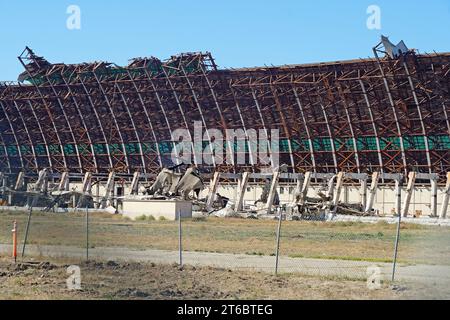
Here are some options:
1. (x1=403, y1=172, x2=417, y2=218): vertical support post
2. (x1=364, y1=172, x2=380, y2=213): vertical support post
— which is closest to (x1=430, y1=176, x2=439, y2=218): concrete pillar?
(x1=403, y1=172, x2=417, y2=218): vertical support post

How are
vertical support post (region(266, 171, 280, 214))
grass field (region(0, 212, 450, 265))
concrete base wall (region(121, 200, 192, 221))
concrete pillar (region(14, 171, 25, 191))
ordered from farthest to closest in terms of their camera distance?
vertical support post (region(266, 171, 280, 214)) → concrete pillar (region(14, 171, 25, 191)) → concrete base wall (region(121, 200, 192, 221)) → grass field (region(0, 212, 450, 265))

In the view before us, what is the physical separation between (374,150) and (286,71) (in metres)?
11.4

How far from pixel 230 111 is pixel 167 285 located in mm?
56616

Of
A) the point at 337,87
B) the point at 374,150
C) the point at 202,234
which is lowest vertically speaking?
the point at 202,234

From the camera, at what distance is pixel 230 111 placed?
237ft

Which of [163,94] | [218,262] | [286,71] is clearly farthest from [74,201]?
[218,262]

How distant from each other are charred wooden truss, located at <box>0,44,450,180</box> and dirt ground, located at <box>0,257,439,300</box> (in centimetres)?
4313

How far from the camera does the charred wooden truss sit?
207 feet

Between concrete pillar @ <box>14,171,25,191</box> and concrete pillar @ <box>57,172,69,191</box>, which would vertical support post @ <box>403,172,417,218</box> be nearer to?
concrete pillar @ <box>14,171,25,191</box>

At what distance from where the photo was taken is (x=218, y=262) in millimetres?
22203

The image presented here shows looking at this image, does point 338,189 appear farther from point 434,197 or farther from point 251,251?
point 251,251

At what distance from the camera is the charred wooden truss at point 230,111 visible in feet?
207

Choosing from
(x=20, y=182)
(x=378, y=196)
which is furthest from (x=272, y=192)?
(x=20, y=182)
